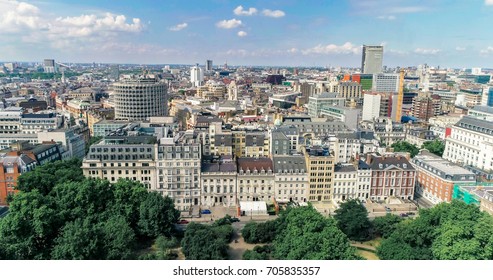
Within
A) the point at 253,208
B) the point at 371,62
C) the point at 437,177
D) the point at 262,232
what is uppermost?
the point at 371,62

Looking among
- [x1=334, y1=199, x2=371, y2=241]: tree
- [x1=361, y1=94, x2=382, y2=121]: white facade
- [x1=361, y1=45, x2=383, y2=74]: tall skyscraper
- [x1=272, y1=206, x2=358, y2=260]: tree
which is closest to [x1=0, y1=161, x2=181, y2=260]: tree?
[x1=272, y1=206, x2=358, y2=260]: tree

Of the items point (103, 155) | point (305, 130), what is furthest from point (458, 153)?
point (103, 155)

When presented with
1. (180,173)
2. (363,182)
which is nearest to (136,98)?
(180,173)

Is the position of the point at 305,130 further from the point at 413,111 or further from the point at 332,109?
the point at 413,111

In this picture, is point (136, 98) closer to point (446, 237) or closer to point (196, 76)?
point (446, 237)

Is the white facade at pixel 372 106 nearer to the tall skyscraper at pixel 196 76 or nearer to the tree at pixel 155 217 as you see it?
the tree at pixel 155 217
